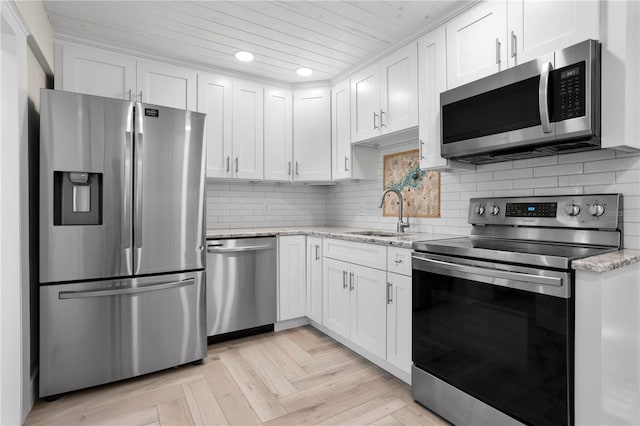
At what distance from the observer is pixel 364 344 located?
2.43m

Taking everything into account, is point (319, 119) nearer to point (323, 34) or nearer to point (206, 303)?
point (323, 34)

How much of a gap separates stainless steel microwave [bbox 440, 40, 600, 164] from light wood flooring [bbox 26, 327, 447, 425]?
1508 mm

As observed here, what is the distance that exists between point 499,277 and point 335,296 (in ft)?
4.82

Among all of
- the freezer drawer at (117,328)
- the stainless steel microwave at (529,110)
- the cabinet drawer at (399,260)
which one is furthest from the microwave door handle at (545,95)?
the freezer drawer at (117,328)

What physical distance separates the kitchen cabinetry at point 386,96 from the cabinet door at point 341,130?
0.09 metres

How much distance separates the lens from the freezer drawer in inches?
78.7

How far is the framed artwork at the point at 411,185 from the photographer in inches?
105

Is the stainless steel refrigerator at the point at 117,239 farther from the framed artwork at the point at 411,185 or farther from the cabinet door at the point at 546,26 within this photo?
the cabinet door at the point at 546,26

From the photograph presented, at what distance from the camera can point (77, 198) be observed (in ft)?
6.82

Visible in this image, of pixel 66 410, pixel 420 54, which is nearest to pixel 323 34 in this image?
pixel 420 54

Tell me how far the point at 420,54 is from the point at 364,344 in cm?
208

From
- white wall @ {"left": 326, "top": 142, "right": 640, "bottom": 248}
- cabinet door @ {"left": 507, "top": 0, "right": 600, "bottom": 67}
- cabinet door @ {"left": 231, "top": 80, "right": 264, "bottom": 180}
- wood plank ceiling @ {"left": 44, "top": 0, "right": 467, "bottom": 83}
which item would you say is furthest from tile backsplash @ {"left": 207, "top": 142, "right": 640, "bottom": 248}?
wood plank ceiling @ {"left": 44, "top": 0, "right": 467, "bottom": 83}

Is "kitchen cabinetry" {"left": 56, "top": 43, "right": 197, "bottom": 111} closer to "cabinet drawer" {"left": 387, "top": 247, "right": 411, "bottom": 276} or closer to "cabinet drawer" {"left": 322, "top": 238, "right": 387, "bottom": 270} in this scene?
"cabinet drawer" {"left": 322, "top": 238, "right": 387, "bottom": 270}

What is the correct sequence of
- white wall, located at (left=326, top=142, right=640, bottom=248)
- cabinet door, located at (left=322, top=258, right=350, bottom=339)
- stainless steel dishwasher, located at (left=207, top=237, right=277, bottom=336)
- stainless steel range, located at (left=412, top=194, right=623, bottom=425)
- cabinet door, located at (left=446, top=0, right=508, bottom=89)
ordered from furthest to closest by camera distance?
stainless steel dishwasher, located at (left=207, top=237, right=277, bottom=336) → cabinet door, located at (left=322, top=258, right=350, bottom=339) → cabinet door, located at (left=446, top=0, right=508, bottom=89) → white wall, located at (left=326, top=142, right=640, bottom=248) → stainless steel range, located at (left=412, top=194, right=623, bottom=425)
